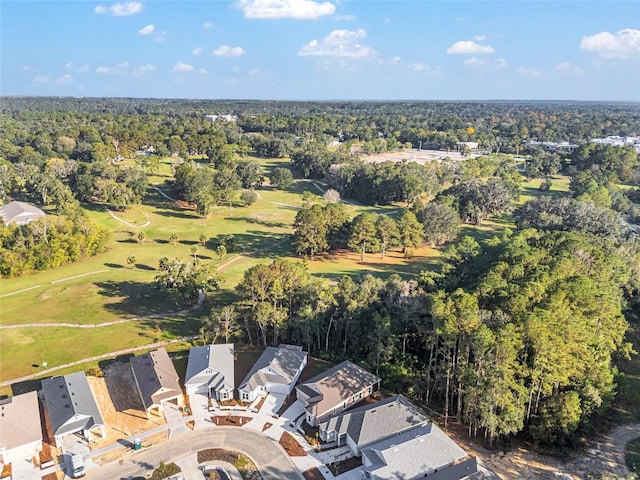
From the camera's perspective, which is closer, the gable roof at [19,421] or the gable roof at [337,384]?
the gable roof at [19,421]

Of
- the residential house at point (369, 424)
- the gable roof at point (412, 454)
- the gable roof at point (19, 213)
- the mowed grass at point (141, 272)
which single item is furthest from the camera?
the gable roof at point (19, 213)

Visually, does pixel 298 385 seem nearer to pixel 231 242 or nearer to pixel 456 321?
pixel 456 321

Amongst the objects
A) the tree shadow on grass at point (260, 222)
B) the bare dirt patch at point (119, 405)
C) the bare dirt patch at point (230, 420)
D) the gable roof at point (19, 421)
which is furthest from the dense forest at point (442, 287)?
the gable roof at point (19, 421)

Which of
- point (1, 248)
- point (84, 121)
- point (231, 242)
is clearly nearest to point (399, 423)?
point (231, 242)

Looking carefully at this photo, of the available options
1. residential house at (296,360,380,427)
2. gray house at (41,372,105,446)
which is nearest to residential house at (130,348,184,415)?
gray house at (41,372,105,446)

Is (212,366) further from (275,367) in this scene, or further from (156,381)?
(275,367)

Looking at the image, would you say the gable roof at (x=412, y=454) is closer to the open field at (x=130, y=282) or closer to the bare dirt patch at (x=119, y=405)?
the bare dirt patch at (x=119, y=405)

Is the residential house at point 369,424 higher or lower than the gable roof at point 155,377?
lower
